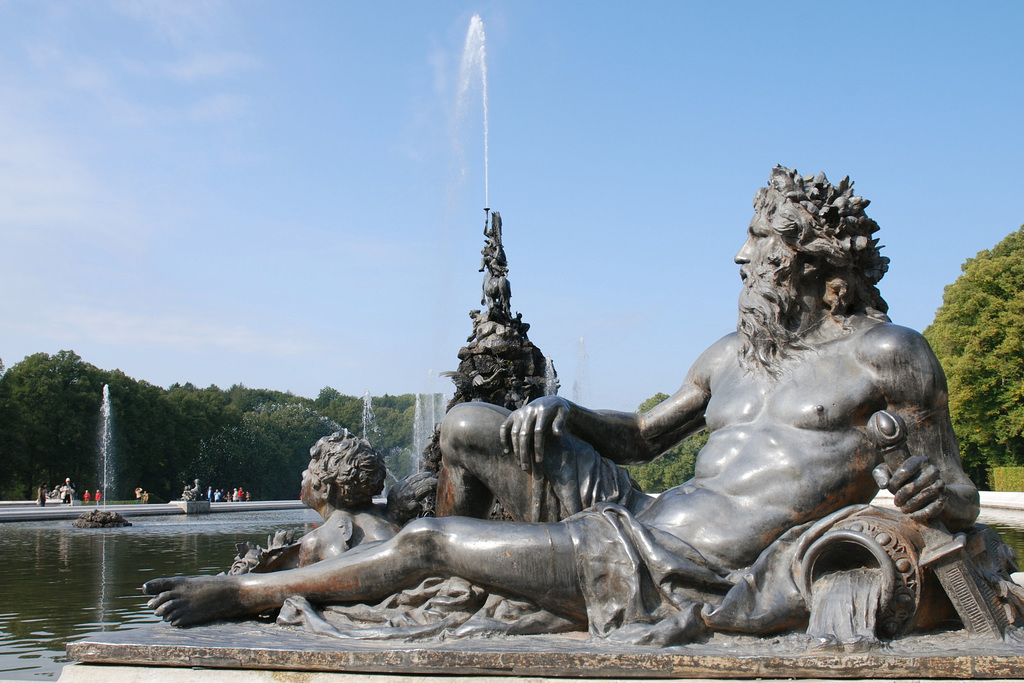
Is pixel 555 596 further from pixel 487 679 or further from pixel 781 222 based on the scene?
pixel 781 222

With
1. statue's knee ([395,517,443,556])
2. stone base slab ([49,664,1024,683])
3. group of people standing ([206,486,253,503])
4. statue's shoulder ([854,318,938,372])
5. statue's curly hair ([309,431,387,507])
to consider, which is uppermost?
statue's shoulder ([854,318,938,372])

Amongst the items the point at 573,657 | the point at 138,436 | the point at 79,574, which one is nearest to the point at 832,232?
the point at 573,657

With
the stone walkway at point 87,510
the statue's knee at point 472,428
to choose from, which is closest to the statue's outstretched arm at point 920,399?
the statue's knee at point 472,428

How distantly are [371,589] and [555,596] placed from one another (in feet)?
2.26

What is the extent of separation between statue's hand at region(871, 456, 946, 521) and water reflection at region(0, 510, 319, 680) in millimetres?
3278

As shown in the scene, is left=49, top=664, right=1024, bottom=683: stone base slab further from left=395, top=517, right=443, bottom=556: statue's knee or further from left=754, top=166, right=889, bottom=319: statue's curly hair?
left=754, top=166, right=889, bottom=319: statue's curly hair

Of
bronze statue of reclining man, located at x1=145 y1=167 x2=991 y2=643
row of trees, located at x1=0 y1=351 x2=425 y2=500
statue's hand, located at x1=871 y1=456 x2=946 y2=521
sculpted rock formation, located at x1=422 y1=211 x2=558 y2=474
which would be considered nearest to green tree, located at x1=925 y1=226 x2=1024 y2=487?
row of trees, located at x1=0 y1=351 x2=425 y2=500

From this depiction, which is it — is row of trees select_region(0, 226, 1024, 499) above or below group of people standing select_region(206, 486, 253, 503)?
above

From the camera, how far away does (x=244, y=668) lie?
9.75ft

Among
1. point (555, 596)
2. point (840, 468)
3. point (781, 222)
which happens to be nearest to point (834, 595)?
point (840, 468)

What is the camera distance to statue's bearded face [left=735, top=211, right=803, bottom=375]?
11.8ft

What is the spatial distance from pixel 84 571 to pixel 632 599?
9063 mm

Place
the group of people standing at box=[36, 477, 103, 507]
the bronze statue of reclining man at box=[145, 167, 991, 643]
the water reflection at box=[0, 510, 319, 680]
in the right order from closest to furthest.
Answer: the bronze statue of reclining man at box=[145, 167, 991, 643], the water reflection at box=[0, 510, 319, 680], the group of people standing at box=[36, 477, 103, 507]

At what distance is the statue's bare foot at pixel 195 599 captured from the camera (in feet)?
11.0
